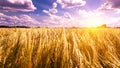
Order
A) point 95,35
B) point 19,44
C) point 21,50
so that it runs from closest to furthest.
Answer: point 21,50, point 19,44, point 95,35

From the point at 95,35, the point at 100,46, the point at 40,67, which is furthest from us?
the point at 95,35

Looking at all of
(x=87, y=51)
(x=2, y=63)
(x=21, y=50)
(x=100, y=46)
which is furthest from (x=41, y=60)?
(x=100, y=46)

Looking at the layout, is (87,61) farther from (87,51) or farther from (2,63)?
(2,63)

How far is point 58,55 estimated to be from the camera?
8.32ft

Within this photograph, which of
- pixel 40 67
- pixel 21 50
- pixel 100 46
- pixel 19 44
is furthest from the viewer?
pixel 100 46

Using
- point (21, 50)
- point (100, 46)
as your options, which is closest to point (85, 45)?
point (100, 46)

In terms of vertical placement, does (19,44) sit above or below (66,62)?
above

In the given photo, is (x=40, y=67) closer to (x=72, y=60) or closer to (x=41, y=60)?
(x=41, y=60)

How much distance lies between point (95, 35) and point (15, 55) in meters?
1.63

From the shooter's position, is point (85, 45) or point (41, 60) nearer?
point (41, 60)

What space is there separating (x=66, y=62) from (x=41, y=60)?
1.07ft

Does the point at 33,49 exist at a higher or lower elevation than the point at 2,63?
higher

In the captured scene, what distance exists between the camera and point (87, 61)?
2.56m

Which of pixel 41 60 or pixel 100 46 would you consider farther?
pixel 100 46
